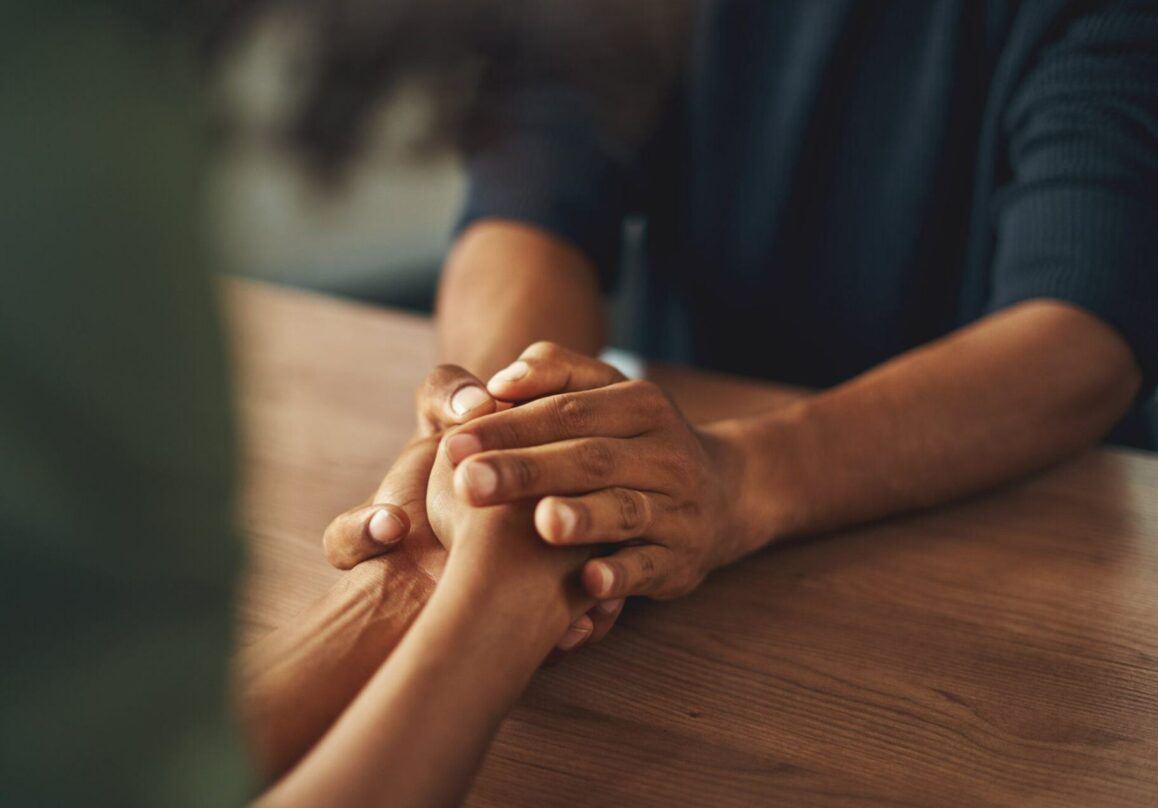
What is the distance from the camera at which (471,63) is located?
95 centimetres

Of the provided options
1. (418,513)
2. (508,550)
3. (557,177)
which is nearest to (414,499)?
(418,513)

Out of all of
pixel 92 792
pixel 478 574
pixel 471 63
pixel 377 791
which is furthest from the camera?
pixel 471 63

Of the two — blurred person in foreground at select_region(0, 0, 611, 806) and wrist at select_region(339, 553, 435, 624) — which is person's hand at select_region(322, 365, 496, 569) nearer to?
wrist at select_region(339, 553, 435, 624)

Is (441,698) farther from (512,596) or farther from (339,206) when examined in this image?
(339,206)

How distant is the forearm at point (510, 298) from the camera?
841mm

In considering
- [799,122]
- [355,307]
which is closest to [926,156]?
[799,122]

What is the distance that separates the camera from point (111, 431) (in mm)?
260

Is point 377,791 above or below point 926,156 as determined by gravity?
below

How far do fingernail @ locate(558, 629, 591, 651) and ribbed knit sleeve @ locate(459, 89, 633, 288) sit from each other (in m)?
0.53

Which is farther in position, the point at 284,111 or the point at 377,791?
the point at 284,111

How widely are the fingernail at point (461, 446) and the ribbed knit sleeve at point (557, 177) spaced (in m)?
0.48

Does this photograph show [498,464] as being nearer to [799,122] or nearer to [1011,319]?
[1011,319]

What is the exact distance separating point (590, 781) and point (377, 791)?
13cm

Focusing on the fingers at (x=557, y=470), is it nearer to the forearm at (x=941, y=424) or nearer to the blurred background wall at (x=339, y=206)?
the forearm at (x=941, y=424)
